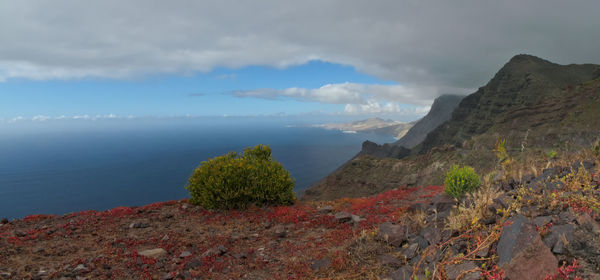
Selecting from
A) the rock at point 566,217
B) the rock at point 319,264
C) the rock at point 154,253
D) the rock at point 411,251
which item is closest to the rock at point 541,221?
the rock at point 566,217

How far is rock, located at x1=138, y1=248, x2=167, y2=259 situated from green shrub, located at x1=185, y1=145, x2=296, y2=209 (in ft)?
12.7

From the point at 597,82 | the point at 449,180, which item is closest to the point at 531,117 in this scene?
the point at 597,82

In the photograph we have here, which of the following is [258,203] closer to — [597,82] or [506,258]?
[506,258]

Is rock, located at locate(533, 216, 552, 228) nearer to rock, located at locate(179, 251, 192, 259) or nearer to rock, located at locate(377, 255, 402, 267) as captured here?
rock, located at locate(377, 255, 402, 267)

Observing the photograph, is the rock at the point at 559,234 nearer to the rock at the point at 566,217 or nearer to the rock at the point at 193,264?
the rock at the point at 566,217

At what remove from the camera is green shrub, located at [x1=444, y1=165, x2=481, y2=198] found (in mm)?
10508

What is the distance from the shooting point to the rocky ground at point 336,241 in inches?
153

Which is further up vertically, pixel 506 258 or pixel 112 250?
pixel 506 258

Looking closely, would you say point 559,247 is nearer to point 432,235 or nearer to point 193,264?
point 432,235

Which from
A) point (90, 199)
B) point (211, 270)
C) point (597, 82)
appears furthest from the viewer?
point (90, 199)

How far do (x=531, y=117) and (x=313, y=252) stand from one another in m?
102

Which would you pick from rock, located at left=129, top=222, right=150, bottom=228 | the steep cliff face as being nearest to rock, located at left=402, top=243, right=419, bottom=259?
rock, located at left=129, top=222, right=150, bottom=228

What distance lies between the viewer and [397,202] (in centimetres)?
1204

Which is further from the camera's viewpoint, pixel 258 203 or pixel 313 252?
pixel 258 203
